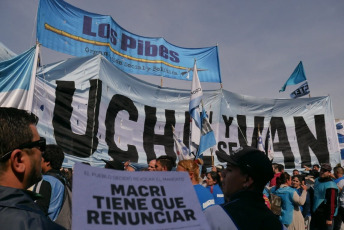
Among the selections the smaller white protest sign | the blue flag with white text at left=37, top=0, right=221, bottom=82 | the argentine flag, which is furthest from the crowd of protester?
the blue flag with white text at left=37, top=0, right=221, bottom=82

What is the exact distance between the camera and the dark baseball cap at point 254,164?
2.04 metres

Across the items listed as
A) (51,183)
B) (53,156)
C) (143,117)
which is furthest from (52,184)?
(143,117)

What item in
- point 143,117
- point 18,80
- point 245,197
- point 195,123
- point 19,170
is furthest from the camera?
point 143,117

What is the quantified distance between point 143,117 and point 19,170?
9.94 meters

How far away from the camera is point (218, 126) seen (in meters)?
13.2

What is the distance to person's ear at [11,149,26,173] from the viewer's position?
48.1 inches

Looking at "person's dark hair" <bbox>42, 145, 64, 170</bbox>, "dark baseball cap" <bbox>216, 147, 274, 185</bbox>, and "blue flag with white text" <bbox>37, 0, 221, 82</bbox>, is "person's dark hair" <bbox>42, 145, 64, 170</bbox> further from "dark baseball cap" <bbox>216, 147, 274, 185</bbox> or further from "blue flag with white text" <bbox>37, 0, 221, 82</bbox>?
"blue flag with white text" <bbox>37, 0, 221, 82</bbox>

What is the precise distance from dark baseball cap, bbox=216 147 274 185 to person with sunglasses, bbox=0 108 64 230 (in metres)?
1.30

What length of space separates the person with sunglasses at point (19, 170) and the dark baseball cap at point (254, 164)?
4.28 ft

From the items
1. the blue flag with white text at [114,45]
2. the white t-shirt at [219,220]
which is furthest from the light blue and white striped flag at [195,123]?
the white t-shirt at [219,220]

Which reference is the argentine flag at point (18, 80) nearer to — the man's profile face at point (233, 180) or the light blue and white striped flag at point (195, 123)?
the light blue and white striped flag at point (195, 123)

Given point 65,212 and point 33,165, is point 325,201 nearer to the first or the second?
point 65,212

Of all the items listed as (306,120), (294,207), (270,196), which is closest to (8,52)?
(270,196)

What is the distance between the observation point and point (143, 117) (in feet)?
36.6
